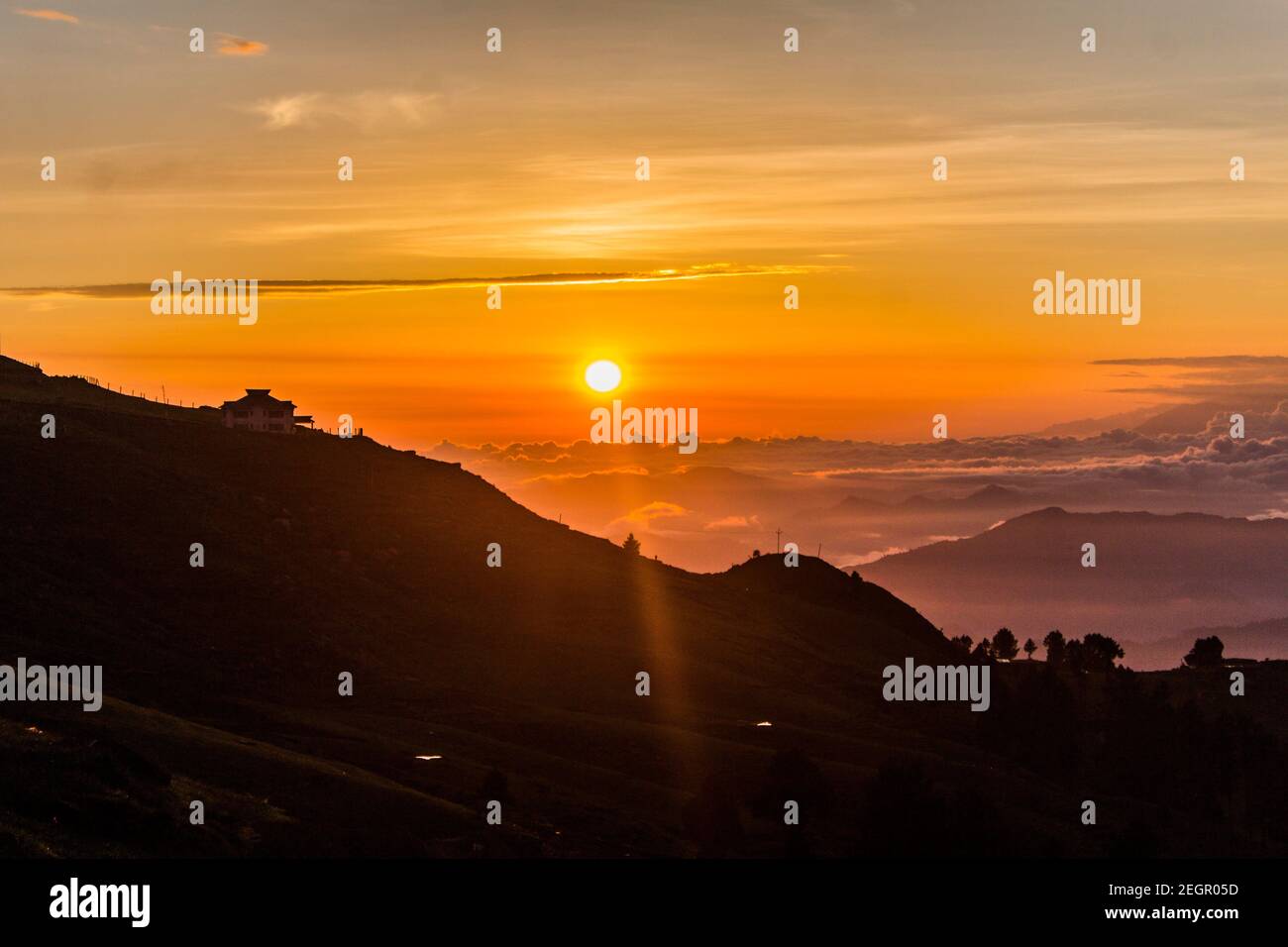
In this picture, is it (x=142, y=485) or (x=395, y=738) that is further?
(x=142, y=485)

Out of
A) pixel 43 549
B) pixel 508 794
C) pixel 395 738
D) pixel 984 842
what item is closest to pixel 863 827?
pixel 984 842

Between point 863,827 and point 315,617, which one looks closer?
point 863,827

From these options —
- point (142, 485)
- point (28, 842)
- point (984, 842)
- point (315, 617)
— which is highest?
point (142, 485)
